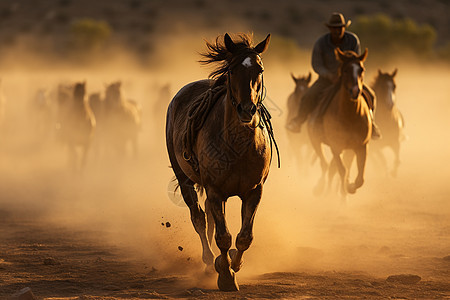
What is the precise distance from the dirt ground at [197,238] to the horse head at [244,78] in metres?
1.78

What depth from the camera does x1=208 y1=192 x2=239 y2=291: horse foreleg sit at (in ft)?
23.0

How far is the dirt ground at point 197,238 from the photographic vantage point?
734 centimetres

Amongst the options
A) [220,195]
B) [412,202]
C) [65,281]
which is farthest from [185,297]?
[412,202]

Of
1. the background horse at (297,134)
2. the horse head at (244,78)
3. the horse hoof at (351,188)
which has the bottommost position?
the horse head at (244,78)

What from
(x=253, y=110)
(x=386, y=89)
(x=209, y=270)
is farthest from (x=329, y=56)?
(x=253, y=110)

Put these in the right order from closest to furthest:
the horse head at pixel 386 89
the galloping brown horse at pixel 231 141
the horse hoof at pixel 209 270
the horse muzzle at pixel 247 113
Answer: the horse muzzle at pixel 247 113, the galloping brown horse at pixel 231 141, the horse hoof at pixel 209 270, the horse head at pixel 386 89

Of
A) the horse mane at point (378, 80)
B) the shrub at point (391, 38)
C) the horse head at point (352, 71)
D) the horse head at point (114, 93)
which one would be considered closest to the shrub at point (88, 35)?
the shrub at point (391, 38)

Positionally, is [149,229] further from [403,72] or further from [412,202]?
[403,72]

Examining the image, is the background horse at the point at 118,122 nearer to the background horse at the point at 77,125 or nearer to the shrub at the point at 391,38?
the background horse at the point at 77,125

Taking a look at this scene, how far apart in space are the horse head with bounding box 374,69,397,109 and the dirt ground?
179cm

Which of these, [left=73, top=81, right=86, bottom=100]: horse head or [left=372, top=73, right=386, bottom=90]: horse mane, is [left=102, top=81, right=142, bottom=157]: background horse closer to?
[left=73, top=81, right=86, bottom=100]: horse head

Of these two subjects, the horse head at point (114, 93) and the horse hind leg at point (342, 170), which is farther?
the horse head at point (114, 93)

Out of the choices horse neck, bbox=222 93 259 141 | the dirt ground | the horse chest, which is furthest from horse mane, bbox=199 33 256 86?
the dirt ground

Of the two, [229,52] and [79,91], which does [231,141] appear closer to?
[229,52]
